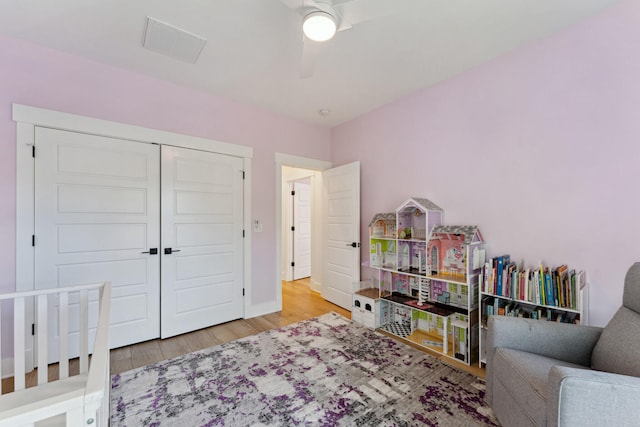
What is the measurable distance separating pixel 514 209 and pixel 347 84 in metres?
1.97

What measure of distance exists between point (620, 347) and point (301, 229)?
14.5 feet

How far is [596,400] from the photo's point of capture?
1019 mm

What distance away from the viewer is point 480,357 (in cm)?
221

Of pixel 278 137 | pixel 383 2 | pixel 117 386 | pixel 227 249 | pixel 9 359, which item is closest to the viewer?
pixel 383 2

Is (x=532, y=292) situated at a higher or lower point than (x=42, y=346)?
higher

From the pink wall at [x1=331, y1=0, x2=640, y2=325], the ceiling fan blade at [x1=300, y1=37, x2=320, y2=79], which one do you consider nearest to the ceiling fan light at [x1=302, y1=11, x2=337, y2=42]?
the ceiling fan blade at [x1=300, y1=37, x2=320, y2=79]

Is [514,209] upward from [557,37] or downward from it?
downward

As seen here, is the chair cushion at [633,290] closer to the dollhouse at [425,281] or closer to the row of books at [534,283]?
the row of books at [534,283]

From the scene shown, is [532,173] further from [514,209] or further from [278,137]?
[278,137]

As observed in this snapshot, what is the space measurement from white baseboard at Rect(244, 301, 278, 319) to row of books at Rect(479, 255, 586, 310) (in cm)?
244

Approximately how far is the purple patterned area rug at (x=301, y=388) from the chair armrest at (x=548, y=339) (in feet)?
1.41

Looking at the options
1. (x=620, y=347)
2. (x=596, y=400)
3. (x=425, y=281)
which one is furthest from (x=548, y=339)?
(x=425, y=281)

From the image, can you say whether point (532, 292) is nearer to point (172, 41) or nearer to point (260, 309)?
point (260, 309)

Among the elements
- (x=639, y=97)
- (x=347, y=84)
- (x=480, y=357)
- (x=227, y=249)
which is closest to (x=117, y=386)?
(x=227, y=249)
